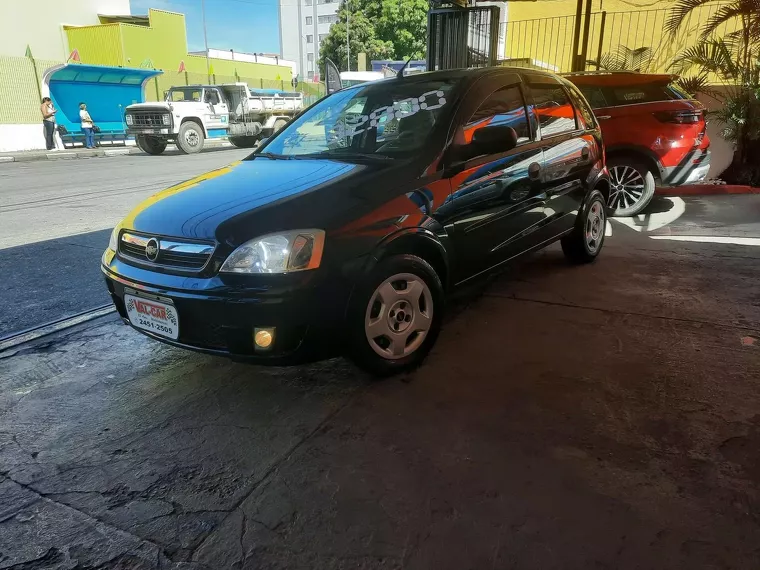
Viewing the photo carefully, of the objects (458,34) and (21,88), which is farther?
(21,88)

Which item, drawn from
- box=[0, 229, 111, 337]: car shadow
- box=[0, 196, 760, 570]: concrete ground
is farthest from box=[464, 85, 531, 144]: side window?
box=[0, 229, 111, 337]: car shadow

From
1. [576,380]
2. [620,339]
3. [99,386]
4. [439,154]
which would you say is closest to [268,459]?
[99,386]

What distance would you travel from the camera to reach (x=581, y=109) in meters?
4.88

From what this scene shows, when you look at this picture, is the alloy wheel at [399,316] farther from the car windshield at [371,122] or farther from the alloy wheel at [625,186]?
the alloy wheel at [625,186]

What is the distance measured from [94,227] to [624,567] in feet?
21.8

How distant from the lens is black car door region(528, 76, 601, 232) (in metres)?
4.15

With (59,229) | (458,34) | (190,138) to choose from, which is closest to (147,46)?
(190,138)

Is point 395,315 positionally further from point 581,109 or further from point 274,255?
point 581,109

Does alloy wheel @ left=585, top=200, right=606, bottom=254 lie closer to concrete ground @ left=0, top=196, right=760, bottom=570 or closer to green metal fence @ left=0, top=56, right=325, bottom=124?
concrete ground @ left=0, top=196, right=760, bottom=570

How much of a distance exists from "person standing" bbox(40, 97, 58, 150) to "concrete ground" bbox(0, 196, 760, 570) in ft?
55.0

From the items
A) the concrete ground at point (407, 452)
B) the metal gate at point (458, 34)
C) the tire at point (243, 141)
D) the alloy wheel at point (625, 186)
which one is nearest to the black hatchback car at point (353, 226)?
the concrete ground at point (407, 452)

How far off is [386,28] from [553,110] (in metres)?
44.1

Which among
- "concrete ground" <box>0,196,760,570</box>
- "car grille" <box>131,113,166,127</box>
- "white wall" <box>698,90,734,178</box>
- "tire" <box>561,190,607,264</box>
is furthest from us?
"car grille" <box>131,113,166,127</box>

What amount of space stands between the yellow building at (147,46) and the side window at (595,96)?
67.5 ft
